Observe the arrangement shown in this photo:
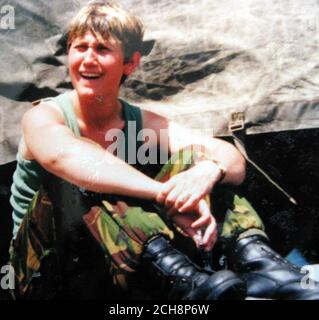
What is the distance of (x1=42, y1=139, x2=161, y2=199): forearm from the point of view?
1.94 m

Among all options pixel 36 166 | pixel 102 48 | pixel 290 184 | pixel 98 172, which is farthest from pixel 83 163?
pixel 290 184

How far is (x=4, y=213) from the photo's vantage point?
2240 millimetres

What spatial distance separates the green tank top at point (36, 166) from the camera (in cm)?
208

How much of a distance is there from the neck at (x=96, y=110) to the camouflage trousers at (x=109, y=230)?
279mm

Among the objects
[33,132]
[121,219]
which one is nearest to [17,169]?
[33,132]

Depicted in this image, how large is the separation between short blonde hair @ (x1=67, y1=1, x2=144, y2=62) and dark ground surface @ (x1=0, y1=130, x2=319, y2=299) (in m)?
0.54

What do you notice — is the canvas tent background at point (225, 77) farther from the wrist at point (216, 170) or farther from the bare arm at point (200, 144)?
the wrist at point (216, 170)

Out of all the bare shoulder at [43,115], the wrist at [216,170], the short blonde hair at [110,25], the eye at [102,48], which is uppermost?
the short blonde hair at [110,25]

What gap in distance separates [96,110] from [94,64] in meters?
0.17

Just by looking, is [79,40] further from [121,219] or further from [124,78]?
[121,219]

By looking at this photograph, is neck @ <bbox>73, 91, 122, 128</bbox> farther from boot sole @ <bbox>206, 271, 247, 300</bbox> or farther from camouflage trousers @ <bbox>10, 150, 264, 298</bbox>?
boot sole @ <bbox>206, 271, 247, 300</bbox>

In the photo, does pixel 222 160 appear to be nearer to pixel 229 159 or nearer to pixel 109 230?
pixel 229 159

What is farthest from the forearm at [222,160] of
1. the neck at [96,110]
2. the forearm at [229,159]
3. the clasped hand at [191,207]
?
the neck at [96,110]
